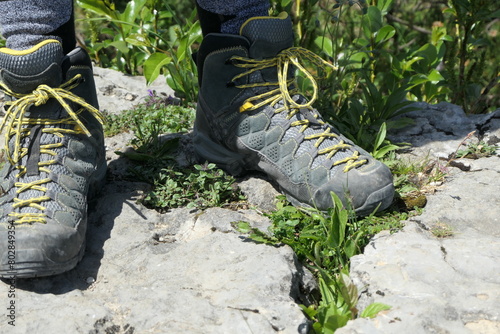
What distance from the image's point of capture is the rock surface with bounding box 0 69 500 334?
1865mm

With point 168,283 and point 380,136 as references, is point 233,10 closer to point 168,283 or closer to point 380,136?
point 380,136

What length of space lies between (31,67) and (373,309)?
1.55 metres

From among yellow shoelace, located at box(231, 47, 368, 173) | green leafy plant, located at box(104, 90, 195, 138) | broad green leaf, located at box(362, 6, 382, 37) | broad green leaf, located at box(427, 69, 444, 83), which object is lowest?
green leafy plant, located at box(104, 90, 195, 138)

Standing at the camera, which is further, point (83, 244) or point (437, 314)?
point (83, 244)

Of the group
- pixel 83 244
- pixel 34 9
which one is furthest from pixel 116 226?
pixel 34 9

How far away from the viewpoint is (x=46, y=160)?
234 centimetres

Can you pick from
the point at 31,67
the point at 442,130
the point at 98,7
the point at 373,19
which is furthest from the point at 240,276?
the point at 98,7

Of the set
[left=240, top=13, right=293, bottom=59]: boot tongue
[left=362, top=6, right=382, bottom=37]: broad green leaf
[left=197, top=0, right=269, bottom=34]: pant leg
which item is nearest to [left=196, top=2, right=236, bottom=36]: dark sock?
[left=197, top=0, right=269, bottom=34]: pant leg

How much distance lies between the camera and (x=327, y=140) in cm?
252

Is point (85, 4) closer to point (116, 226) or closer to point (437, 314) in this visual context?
point (116, 226)

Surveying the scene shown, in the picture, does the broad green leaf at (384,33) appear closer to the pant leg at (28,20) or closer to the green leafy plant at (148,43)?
the green leafy plant at (148,43)

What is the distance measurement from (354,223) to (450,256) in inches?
14.8

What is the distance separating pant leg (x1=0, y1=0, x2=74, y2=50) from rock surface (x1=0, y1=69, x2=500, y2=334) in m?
0.75

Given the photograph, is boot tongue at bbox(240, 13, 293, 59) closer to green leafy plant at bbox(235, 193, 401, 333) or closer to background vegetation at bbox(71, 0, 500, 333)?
background vegetation at bbox(71, 0, 500, 333)
